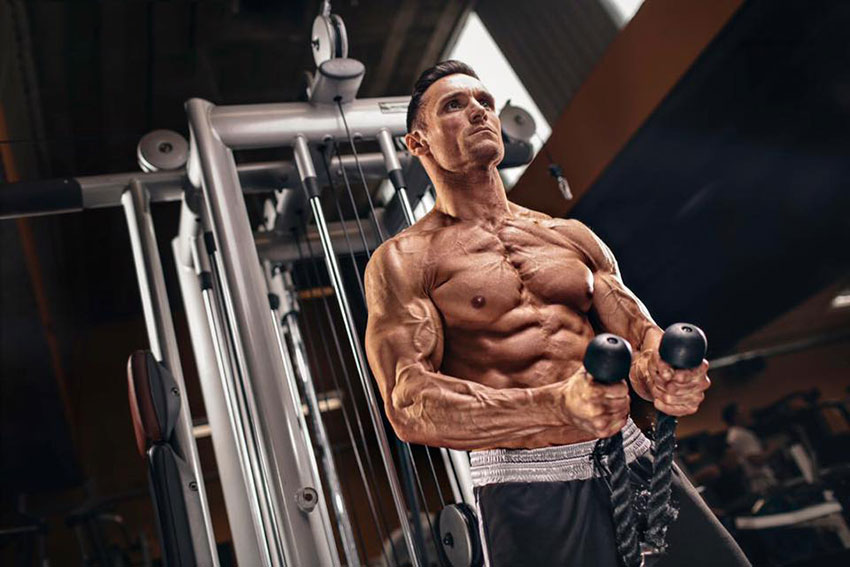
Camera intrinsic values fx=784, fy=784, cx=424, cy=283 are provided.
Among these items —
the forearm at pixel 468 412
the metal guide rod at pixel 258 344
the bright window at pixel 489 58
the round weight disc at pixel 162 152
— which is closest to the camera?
the forearm at pixel 468 412

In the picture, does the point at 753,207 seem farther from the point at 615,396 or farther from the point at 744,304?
the point at 615,396

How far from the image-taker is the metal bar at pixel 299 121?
83.6 inches

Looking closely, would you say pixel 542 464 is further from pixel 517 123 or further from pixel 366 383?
pixel 517 123

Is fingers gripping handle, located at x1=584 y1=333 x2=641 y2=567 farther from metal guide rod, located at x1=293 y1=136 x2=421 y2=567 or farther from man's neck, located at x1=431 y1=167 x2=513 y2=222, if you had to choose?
metal guide rod, located at x1=293 y1=136 x2=421 y2=567

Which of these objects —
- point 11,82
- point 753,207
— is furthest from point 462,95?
point 11,82

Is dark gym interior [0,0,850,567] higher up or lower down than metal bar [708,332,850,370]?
higher up

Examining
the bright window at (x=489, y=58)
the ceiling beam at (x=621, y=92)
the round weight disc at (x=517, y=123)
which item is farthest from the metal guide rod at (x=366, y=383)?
the ceiling beam at (x=621, y=92)

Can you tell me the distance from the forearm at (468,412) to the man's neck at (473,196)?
359 mm

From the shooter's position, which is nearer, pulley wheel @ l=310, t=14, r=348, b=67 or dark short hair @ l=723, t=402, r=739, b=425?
pulley wheel @ l=310, t=14, r=348, b=67

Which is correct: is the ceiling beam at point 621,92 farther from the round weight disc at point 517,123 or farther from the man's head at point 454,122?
the man's head at point 454,122

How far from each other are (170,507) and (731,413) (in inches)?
140

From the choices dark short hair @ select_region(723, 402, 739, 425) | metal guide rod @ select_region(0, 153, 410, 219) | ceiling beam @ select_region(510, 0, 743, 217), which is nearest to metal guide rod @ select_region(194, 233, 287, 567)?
metal guide rod @ select_region(0, 153, 410, 219)

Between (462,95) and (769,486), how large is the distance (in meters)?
3.38

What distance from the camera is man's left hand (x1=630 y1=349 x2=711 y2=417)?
1.04 meters
